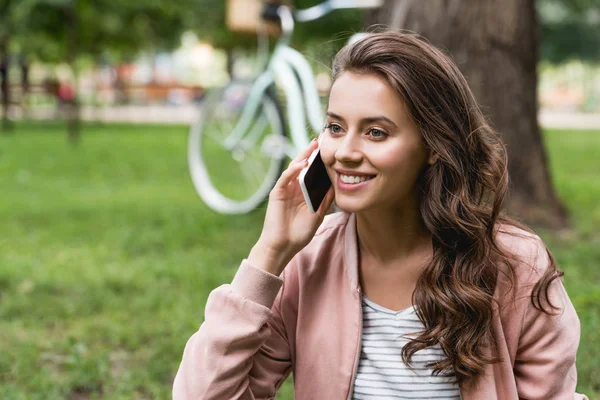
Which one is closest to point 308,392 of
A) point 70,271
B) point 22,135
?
point 70,271

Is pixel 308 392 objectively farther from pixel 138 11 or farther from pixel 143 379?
pixel 138 11

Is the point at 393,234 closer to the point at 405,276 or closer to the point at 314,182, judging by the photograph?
the point at 405,276

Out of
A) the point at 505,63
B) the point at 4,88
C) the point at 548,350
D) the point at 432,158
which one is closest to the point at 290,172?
the point at 432,158

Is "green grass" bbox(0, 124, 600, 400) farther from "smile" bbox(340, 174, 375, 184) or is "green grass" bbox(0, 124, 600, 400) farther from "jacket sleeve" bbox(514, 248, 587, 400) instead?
"smile" bbox(340, 174, 375, 184)

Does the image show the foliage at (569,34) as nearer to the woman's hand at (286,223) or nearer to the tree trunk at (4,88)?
the tree trunk at (4,88)

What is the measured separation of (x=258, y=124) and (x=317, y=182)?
3664 mm

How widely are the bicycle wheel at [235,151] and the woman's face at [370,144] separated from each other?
Answer: 3310mm

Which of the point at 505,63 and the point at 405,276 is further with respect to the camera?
the point at 505,63

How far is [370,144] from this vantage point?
1.84 meters

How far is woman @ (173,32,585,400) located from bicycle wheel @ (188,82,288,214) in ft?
10.6

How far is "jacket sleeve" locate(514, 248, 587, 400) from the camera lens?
185cm

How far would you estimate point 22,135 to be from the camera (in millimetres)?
15945

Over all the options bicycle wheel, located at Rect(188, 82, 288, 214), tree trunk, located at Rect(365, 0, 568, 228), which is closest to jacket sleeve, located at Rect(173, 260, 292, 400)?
tree trunk, located at Rect(365, 0, 568, 228)

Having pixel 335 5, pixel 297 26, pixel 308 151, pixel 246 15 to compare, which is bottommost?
pixel 297 26
